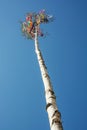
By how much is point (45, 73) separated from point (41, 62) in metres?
1.13

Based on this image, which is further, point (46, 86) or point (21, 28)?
point (21, 28)

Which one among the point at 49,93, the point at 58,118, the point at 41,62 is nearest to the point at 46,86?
the point at 49,93

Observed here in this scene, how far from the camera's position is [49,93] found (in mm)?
4809

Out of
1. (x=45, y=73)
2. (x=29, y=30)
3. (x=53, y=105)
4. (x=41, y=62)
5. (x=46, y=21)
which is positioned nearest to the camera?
(x=53, y=105)

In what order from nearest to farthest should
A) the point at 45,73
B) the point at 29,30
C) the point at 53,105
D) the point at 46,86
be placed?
the point at 53,105
the point at 46,86
the point at 45,73
the point at 29,30

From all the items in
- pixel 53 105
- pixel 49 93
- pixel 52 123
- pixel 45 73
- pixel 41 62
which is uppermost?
pixel 41 62

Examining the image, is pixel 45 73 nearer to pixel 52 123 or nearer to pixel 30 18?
pixel 52 123

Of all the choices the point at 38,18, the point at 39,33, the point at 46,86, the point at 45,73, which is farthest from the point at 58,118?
the point at 38,18

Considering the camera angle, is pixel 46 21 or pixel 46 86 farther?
pixel 46 21

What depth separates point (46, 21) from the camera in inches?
536

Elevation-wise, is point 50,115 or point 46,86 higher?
point 46,86

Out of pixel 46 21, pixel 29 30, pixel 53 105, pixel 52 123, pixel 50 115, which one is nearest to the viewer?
pixel 52 123

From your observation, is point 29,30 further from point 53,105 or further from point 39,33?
point 53,105

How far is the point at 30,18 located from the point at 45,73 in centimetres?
804
